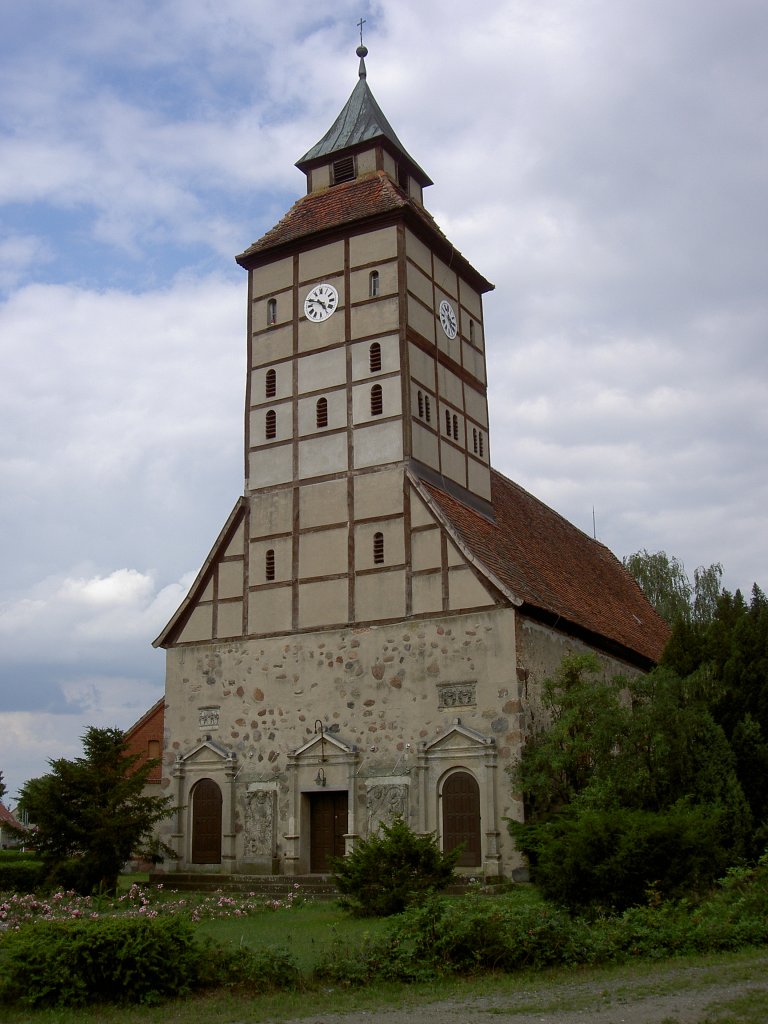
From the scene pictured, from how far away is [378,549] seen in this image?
25.1 metres

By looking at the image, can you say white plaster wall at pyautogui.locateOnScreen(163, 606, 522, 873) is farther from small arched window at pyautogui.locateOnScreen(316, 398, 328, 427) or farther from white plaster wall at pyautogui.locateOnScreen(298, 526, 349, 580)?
small arched window at pyautogui.locateOnScreen(316, 398, 328, 427)

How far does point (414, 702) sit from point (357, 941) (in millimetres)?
10060

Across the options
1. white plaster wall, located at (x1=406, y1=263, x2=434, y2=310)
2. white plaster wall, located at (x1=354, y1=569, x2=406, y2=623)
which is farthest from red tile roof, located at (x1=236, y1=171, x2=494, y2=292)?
white plaster wall, located at (x1=354, y1=569, x2=406, y2=623)

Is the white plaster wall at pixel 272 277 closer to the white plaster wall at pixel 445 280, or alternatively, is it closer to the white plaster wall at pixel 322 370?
the white plaster wall at pixel 322 370

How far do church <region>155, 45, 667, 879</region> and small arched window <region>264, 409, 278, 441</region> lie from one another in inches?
2.1

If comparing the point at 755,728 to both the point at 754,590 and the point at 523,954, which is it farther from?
the point at 523,954

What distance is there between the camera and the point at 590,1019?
920 cm

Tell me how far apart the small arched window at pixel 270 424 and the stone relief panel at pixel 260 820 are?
861cm

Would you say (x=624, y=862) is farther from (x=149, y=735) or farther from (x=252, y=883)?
(x=149, y=735)

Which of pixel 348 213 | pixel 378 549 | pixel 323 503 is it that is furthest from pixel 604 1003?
pixel 348 213

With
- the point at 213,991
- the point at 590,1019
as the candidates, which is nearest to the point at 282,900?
the point at 213,991

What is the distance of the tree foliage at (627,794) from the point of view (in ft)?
46.5

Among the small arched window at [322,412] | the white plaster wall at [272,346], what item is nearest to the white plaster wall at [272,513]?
the small arched window at [322,412]

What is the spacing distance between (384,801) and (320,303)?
12.5m
